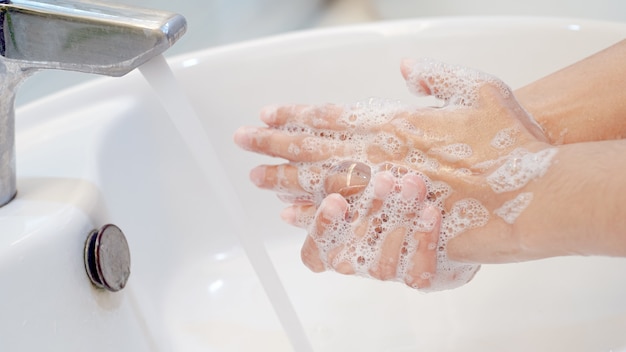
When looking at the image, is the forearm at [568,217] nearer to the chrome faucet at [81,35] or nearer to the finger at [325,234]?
the finger at [325,234]

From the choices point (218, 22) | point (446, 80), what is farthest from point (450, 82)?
point (218, 22)

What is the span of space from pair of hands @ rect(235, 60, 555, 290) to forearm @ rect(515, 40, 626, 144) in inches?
2.3

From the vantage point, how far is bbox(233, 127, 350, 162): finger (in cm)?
69

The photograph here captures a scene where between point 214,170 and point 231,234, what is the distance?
0.97 ft

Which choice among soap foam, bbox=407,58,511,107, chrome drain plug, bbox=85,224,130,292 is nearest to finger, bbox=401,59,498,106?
soap foam, bbox=407,58,511,107

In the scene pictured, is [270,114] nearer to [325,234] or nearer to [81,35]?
[325,234]

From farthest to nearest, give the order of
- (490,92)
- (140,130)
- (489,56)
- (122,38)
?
(489,56) → (140,130) → (490,92) → (122,38)

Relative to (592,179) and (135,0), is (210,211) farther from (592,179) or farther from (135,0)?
(592,179)

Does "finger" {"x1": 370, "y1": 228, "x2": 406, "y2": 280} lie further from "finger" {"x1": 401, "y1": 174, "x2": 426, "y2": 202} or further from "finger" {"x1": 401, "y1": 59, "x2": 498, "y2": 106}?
"finger" {"x1": 401, "y1": 59, "x2": 498, "y2": 106}

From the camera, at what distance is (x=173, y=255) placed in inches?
34.3

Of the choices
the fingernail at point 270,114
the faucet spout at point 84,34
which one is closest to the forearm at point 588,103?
the fingernail at point 270,114

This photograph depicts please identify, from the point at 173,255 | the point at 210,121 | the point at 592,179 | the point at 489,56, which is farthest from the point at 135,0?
the point at 592,179

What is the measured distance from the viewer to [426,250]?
0.63 metres

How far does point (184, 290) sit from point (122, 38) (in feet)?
1.40
